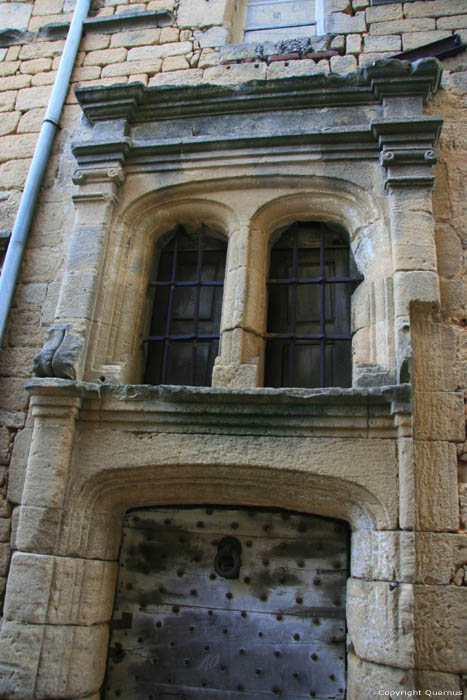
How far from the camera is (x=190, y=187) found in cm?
397

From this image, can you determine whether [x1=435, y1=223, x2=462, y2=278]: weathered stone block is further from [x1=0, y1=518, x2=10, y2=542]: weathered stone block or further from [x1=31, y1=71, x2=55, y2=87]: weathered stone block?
[x1=31, y1=71, x2=55, y2=87]: weathered stone block

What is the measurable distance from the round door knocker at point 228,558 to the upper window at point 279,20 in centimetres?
407

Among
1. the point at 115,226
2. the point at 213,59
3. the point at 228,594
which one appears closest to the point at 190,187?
the point at 115,226

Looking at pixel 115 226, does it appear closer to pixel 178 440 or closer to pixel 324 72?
pixel 178 440

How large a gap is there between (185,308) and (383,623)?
7.46 feet

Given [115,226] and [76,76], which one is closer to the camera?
[115,226]

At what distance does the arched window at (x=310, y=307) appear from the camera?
11.6ft

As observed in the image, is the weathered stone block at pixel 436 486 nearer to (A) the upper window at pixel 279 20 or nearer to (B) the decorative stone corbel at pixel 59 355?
(B) the decorative stone corbel at pixel 59 355

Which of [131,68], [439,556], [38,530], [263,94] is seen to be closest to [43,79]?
[131,68]

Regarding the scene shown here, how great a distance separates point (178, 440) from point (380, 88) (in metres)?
2.77

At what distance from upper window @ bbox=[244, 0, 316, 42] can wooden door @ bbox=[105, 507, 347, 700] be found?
3.96 metres

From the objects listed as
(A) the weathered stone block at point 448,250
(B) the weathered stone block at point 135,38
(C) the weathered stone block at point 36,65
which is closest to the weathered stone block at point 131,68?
(B) the weathered stone block at point 135,38

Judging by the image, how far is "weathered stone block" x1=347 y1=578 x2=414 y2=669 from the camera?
2639 millimetres

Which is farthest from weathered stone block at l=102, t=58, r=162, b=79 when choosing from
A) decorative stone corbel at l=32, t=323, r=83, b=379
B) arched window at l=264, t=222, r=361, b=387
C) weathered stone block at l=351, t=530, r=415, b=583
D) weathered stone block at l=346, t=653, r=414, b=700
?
weathered stone block at l=346, t=653, r=414, b=700
